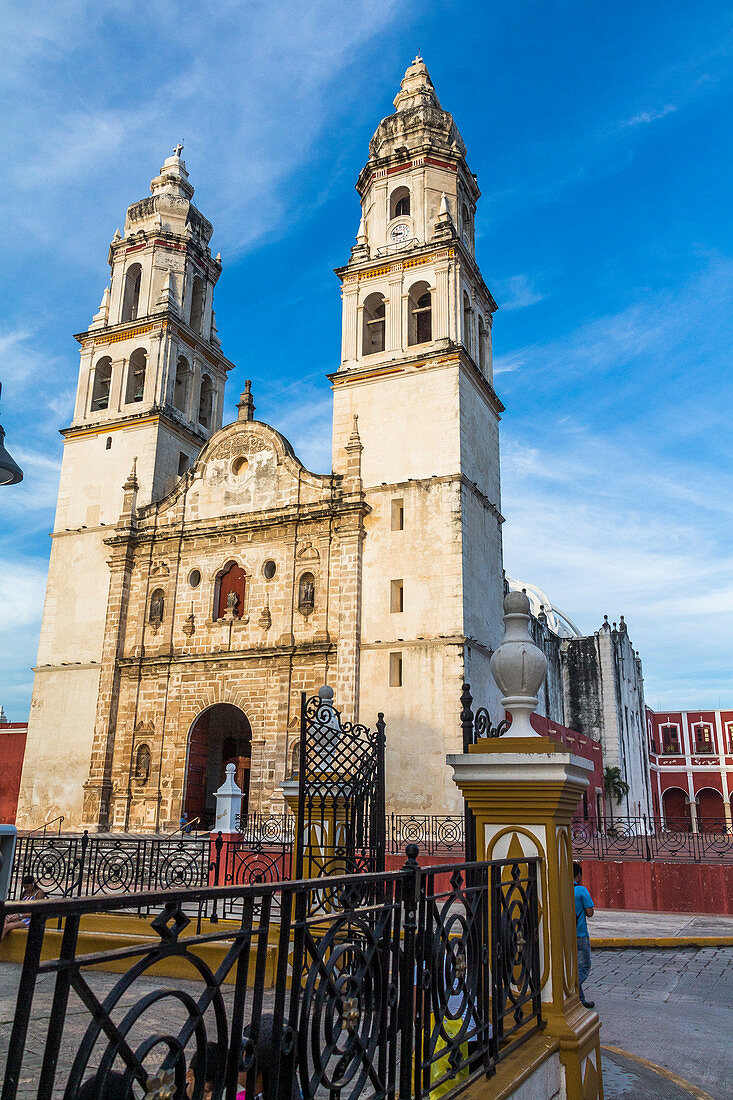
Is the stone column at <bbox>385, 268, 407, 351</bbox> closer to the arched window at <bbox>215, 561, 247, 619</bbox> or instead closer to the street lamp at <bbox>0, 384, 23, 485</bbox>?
the arched window at <bbox>215, 561, 247, 619</bbox>

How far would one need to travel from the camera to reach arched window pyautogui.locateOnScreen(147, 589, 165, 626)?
22906 mm

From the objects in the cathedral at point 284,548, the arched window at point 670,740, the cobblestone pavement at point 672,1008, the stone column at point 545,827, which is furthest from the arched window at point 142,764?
the arched window at point 670,740

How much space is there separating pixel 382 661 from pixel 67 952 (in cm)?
1791

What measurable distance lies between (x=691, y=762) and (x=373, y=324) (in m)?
37.8

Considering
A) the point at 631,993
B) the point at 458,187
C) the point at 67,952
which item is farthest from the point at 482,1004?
the point at 458,187

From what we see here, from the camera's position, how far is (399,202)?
976 inches

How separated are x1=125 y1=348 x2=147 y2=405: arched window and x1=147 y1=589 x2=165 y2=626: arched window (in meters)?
6.56

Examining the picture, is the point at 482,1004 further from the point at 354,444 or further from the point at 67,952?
the point at 354,444

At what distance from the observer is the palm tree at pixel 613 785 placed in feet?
106

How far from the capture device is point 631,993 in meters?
7.45

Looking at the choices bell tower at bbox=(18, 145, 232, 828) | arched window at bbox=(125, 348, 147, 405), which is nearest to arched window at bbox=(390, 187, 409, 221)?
bell tower at bbox=(18, 145, 232, 828)

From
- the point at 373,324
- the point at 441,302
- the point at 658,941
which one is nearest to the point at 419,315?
the point at 373,324

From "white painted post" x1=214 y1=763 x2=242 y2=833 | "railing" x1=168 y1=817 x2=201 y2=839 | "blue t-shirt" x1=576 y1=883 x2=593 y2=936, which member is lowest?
"blue t-shirt" x1=576 y1=883 x2=593 y2=936

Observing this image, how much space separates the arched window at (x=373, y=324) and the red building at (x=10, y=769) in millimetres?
16820
